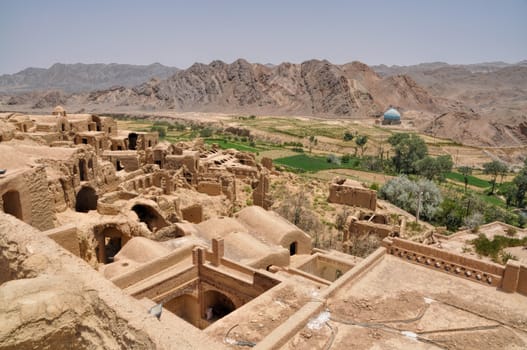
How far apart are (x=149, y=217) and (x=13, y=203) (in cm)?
781

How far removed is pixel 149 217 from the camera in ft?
65.1

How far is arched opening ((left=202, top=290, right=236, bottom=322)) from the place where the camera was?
14.0 m

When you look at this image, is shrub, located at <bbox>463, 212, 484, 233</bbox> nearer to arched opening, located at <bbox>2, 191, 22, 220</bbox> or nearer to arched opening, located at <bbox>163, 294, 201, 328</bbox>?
arched opening, located at <bbox>163, 294, 201, 328</bbox>

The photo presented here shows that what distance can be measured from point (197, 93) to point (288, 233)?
146445 mm

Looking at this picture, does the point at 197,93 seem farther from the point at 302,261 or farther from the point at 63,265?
the point at 63,265

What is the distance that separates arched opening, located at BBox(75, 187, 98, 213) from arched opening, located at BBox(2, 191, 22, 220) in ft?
25.5

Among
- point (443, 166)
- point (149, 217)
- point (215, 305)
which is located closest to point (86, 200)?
point (149, 217)

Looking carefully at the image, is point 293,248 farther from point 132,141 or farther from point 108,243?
point 132,141

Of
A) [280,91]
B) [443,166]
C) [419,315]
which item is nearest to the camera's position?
[419,315]

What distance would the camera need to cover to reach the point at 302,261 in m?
17.5

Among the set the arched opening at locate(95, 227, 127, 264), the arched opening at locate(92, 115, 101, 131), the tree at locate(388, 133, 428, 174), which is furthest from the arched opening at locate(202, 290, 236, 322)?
the tree at locate(388, 133, 428, 174)

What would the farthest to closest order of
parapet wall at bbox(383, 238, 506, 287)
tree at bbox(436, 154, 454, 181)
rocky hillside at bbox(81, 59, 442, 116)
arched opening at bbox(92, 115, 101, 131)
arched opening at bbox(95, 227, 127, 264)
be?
rocky hillside at bbox(81, 59, 442, 116)
tree at bbox(436, 154, 454, 181)
arched opening at bbox(92, 115, 101, 131)
arched opening at bbox(95, 227, 127, 264)
parapet wall at bbox(383, 238, 506, 287)

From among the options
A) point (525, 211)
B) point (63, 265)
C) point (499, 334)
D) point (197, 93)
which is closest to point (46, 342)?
point (63, 265)

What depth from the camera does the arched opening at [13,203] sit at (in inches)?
485
